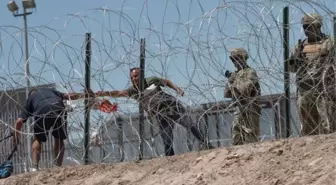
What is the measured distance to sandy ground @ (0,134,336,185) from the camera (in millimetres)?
7027

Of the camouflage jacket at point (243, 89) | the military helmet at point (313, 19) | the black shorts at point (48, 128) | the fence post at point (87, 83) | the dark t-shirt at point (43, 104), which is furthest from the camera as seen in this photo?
the dark t-shirt at point (43, 104)

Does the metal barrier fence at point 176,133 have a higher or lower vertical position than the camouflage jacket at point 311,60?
lower

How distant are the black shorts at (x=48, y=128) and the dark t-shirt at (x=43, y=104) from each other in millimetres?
83

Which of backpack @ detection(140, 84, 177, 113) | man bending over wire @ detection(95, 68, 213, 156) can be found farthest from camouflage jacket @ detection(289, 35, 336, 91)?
backpack @ detection(140, 84, 177, 113)

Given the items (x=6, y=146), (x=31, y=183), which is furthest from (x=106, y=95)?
(x=6, y=146)

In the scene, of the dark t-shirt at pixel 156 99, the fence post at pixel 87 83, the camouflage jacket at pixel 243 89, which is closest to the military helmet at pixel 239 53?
the camouflage jacket at pixel 243 89

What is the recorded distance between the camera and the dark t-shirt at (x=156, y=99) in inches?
342

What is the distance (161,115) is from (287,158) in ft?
5.84

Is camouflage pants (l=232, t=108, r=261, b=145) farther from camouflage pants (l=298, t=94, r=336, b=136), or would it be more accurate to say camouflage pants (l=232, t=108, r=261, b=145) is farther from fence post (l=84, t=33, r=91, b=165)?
fence post (l=84, t=33, r=91, b=165)

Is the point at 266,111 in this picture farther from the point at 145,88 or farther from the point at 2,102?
the point at 2,102

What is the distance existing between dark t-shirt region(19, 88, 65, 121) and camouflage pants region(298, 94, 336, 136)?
270 cm

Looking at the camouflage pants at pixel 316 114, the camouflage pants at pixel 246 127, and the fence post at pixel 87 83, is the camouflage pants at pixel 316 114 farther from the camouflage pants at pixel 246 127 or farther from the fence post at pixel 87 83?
→ the fence post at pixel 87 83

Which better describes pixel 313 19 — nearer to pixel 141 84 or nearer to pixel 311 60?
pixel 311 60

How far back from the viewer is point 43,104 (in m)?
9.69
